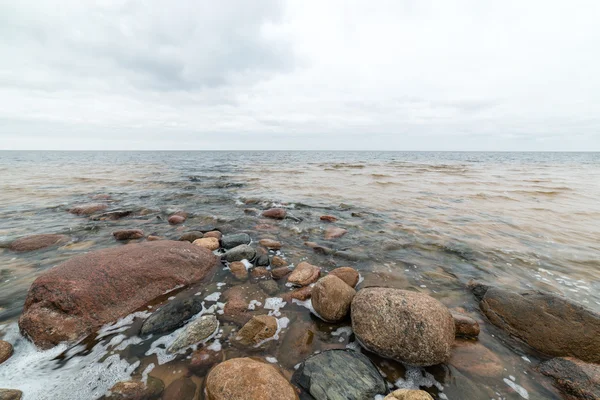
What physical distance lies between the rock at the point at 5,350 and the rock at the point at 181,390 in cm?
200

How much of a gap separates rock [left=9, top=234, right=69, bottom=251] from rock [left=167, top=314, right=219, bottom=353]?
17.9 feet

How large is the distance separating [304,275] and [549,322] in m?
3.43

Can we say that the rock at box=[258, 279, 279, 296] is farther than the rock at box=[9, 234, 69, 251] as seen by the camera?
No

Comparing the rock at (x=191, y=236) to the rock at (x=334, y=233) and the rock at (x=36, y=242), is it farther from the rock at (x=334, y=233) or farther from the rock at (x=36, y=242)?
the rock at (x=334, y=233)

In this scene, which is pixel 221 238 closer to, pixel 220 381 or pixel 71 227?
pixel 220 381

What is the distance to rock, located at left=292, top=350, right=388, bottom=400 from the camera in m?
2.40

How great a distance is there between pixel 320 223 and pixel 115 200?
9.48 meters

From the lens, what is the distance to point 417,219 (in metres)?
8.28

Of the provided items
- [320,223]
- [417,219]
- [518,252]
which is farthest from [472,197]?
[320,223]

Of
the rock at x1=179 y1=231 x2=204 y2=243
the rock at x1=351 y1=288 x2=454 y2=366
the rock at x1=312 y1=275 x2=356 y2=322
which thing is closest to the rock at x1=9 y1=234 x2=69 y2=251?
the rock at x1=179 y1=231 x2=204 y2=243

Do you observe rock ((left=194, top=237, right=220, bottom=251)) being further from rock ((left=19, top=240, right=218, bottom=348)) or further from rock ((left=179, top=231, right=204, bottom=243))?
rock ((left=19, top=240, right=218, bottom=348))

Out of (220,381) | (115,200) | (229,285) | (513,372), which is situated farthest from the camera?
(115,200)

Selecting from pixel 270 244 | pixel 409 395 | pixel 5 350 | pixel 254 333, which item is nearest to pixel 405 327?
pixel 409 395

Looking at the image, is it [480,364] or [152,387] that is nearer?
[152,387]
